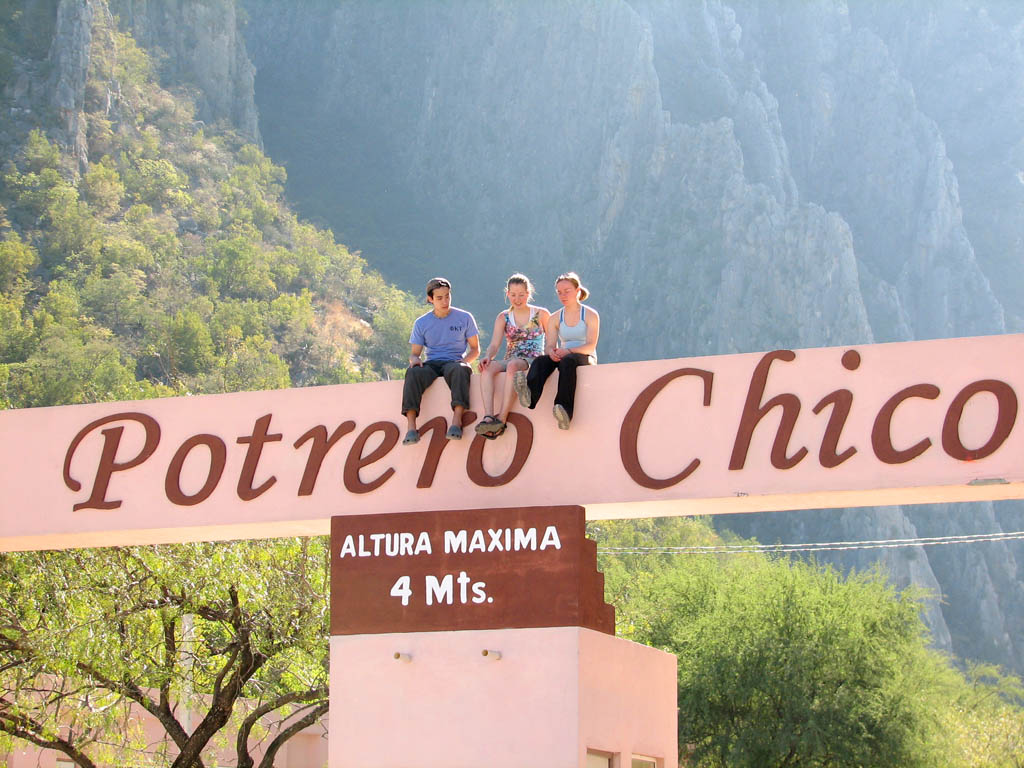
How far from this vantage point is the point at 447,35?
10038 cm

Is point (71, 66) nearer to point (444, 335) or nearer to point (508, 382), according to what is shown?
point (444, 335)

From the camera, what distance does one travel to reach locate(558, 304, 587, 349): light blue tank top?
973cm

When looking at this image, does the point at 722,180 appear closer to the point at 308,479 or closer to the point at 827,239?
the point at 827,239

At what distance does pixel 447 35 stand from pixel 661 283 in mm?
31403

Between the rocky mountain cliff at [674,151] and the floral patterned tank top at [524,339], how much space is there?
62.6 meters

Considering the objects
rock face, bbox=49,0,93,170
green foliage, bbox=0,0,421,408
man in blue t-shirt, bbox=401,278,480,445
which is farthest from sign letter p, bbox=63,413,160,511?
rock face, bbox=49,0,93,170

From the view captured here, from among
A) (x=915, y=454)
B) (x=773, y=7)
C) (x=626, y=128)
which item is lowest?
(x=915, y=454)

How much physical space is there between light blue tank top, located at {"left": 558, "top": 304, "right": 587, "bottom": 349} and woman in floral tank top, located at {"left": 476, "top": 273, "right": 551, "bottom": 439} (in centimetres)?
13

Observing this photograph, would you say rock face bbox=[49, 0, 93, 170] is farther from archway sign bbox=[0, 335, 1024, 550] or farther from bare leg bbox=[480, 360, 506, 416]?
bare leg bbox=[480, 360, 506, 416]

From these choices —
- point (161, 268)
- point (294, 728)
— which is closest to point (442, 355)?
point (294, 728)

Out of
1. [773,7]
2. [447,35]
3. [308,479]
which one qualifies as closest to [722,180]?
[773,7]

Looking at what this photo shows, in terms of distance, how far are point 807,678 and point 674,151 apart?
62.4 m

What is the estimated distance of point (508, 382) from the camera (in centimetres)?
948

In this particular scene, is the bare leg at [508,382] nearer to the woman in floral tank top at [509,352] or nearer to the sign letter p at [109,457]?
the woman in floral tank top at [509,352]
